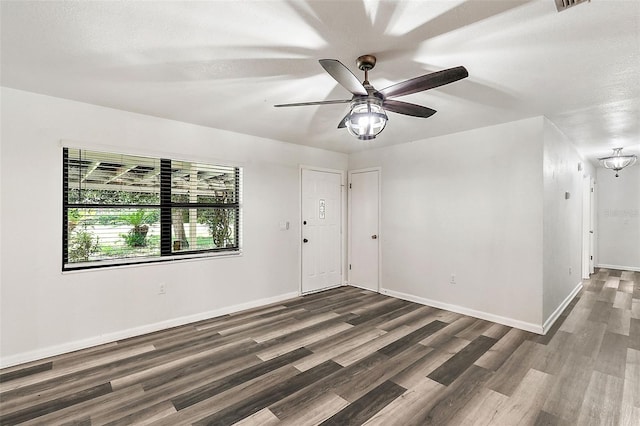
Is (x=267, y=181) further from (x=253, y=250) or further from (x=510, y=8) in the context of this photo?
(x=510, y=8)

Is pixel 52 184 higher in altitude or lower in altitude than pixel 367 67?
lower

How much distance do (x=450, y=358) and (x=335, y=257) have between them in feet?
9.54

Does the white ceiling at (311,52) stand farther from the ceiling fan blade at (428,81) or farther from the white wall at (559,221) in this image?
the white wall at (559,221)

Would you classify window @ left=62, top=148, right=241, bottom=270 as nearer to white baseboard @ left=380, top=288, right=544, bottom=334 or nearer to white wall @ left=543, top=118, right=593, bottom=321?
white baseboard @ left=380, top=288, right=544, bottom=334

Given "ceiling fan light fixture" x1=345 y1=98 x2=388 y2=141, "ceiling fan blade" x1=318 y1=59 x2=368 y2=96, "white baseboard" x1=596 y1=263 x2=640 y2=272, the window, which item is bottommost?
"white baseboard" x1=596 y1=263 x2=640 y2=272

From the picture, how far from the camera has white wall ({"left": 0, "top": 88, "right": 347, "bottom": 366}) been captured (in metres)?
2.78

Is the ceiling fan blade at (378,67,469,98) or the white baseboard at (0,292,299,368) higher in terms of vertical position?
the ceiling fan blade at (378,67,469,98)

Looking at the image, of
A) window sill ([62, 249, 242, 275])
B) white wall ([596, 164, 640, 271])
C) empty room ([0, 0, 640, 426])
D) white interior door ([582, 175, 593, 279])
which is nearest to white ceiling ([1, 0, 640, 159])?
empty room ([0, 0, 640, 426])

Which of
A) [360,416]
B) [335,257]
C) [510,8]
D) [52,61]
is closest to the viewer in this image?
[510,8]

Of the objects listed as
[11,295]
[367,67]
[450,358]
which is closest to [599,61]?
[367,67]

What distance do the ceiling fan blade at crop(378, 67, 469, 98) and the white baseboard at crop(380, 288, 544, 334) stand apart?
3.19 m

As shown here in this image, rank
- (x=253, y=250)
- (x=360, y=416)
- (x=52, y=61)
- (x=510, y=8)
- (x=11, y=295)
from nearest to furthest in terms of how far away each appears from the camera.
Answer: (x=510, y=8) → (x=360, y=416) → (x=52, y=61) → (x=11, y=295) → (x=253, y=250)

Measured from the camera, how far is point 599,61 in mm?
2199

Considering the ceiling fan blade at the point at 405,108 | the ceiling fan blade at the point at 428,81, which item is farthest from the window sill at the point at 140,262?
the ceiling fan blade at the point at 428,81
